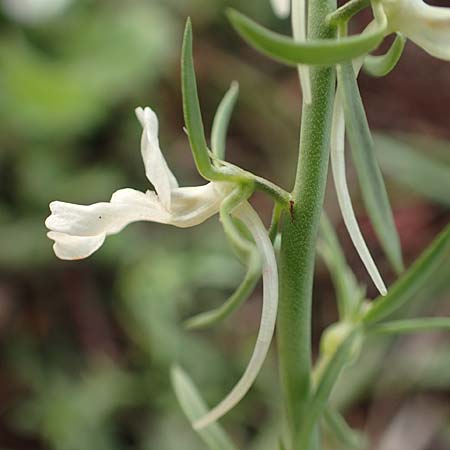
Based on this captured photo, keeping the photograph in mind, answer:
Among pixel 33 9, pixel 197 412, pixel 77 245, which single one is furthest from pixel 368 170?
pixel 33 9

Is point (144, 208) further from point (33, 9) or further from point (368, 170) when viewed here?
point (33, 9)

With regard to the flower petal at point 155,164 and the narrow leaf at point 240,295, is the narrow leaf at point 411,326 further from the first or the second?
the flower petal at point 155,164

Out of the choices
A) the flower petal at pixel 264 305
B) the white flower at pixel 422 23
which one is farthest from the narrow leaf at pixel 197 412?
the white flower at pixel 422 23

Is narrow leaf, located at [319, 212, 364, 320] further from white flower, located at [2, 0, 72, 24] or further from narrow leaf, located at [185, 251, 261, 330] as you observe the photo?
white flower, located at [2, 0, 72, 24]

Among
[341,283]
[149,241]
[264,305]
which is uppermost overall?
[264,305]

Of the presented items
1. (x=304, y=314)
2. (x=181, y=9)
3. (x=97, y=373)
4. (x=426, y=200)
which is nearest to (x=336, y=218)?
(x=426, y=200)

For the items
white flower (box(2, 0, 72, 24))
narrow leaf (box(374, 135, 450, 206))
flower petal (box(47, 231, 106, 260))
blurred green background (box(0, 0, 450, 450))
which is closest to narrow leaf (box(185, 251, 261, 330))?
flower petal (box(47, 231, 106, 260))
